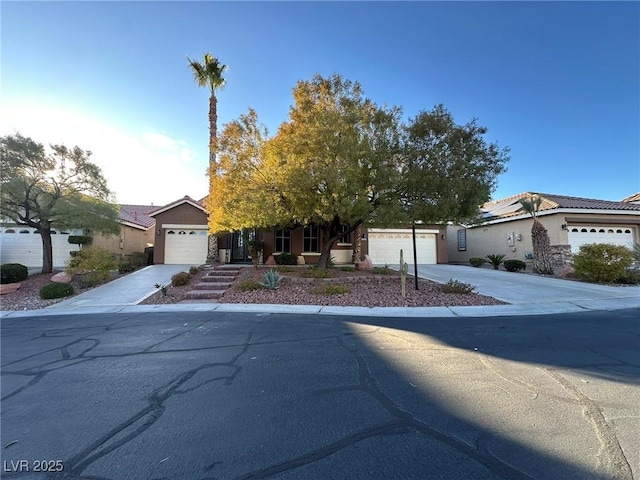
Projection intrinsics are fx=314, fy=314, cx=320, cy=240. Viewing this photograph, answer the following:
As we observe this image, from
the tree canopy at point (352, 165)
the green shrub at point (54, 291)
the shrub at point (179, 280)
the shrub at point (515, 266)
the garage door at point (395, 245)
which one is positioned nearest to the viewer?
the tree canopy at point (352, 165)

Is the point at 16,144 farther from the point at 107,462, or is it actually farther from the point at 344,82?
the point at 107,462

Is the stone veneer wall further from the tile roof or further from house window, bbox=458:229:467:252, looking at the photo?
the tile roof

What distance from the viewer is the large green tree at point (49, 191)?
1348 centimetres

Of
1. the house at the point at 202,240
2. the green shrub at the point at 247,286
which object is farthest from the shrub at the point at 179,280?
the house at the point at 202,240

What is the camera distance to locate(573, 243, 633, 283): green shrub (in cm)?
1361

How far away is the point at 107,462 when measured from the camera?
8.48 feet

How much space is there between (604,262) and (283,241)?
16281 mm

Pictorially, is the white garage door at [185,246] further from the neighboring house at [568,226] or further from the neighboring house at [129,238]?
the neighboring house at [568,226]

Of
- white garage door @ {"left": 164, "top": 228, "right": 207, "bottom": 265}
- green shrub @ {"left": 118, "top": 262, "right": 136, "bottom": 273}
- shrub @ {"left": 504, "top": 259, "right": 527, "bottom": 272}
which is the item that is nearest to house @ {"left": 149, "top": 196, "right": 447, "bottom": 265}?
white garage door @ {"left": 164, "top": 228, "right": 207, "bottom": 265}

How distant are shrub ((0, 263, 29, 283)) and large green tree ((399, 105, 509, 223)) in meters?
16.7

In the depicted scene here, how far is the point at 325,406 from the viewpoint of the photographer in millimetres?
3480

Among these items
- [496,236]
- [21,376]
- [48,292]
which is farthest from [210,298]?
[496,236]

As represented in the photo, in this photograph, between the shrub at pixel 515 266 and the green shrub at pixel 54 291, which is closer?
the green shrub at pixel 54 291

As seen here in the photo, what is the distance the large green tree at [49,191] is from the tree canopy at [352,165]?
746cm
